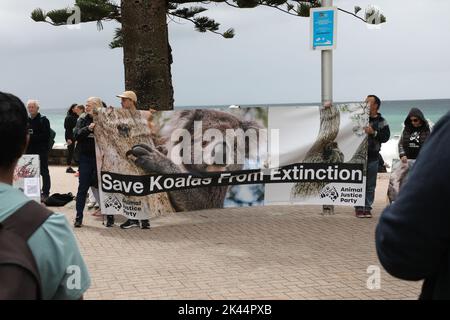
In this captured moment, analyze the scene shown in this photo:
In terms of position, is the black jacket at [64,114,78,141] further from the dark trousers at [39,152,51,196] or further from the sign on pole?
the sign on pole

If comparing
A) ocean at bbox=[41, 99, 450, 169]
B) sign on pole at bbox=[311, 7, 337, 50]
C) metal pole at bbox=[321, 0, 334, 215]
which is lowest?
ocean at bbox=[41, 99, 450, 169]

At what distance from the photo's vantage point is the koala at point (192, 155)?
8281 mm

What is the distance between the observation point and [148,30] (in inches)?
388

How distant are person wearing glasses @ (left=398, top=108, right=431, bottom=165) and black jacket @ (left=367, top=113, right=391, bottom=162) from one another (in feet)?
1.09

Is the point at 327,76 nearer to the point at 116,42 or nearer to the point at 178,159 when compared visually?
the point at 178,159

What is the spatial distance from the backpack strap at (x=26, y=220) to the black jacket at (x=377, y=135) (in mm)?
7920

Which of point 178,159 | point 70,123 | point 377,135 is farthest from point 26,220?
point 70,123

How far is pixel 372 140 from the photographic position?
8984mm

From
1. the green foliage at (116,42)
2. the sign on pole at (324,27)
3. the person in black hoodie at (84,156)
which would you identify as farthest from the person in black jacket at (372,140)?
the green foliage at (116,42)

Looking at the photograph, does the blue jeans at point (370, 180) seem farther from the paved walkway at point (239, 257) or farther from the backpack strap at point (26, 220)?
the backpack strap at point (26, 220)

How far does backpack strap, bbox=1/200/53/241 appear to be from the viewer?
1.47m

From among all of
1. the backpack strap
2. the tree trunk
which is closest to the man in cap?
the tree trunk

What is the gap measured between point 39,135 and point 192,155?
3587 millimetres
